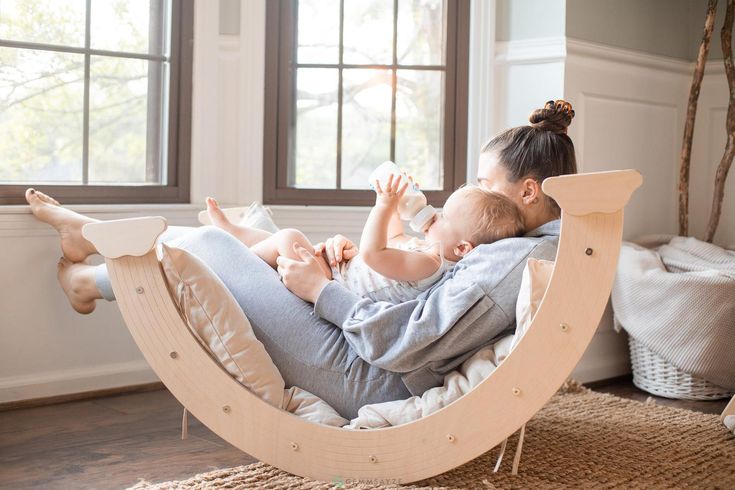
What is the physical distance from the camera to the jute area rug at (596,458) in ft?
6.27

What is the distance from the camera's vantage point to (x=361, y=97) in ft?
10.7

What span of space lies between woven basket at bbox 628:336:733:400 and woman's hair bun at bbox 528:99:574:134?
1.27 metres

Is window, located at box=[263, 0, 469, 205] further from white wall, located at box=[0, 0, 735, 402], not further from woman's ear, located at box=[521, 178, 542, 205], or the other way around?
woman's ear, located at box=[521, 178, 542, 205]

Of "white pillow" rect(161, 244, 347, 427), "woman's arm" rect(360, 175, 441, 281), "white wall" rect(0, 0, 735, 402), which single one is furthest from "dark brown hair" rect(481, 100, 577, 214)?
"white wall" rect(0, 0, 735, 402)

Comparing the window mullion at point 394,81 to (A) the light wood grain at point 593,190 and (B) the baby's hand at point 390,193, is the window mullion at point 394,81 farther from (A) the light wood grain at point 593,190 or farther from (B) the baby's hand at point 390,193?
(A) the light wood grain at point 593,190

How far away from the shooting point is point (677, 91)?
3547 millimetres

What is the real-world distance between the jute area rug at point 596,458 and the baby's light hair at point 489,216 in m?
0.53

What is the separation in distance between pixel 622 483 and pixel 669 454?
31 centimetres

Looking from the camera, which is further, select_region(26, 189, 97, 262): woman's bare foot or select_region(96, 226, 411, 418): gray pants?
select_region(26, 189, 97, 262): woman's bare foot

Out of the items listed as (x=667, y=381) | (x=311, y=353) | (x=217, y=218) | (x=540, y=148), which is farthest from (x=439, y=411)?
(x=667, y=381)

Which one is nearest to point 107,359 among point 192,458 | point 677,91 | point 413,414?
point 192,458

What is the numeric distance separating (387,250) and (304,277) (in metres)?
0.21

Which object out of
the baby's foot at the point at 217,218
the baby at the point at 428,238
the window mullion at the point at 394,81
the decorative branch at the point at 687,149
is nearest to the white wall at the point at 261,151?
the decorative branch at the point at 687,149

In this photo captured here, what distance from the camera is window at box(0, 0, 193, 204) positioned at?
8.98 ft
